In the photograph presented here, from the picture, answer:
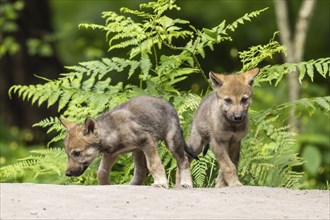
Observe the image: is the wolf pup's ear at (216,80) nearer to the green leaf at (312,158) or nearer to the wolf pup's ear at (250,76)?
the wolf pup's ear at (250,76)

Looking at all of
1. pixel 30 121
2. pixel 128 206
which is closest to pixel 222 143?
pixel 128 206

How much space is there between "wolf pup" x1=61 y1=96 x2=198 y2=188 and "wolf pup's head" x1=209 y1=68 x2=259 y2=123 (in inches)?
16.4

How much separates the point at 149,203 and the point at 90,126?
1.16 metres

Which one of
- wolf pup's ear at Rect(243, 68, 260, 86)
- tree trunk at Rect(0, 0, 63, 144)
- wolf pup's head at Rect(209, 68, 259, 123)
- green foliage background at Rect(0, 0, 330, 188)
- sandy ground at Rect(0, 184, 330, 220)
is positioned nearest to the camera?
sandy ground at Rect(0, 184, 330, 220)

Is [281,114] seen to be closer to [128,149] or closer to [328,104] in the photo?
[328,104]

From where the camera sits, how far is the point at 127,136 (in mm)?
8266

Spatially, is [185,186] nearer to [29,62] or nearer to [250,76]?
[250,76]

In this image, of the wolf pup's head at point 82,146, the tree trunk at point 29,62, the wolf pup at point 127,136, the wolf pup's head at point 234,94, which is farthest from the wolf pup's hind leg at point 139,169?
the tree trunk at point 29,62

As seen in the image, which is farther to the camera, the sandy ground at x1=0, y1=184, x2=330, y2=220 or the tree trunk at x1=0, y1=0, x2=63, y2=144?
the tree trunk at x1=0, y1=0, x2=63, y2=144

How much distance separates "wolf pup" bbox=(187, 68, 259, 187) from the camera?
8508mm

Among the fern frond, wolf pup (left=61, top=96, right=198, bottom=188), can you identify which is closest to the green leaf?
the fern frond

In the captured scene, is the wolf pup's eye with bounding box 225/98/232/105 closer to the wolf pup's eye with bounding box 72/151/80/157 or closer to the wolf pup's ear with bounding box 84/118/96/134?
the wolf pup's ear with bounding box 84/118/96/134

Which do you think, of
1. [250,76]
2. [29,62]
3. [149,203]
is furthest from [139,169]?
[29,62]

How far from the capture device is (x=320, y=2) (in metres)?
19.4
